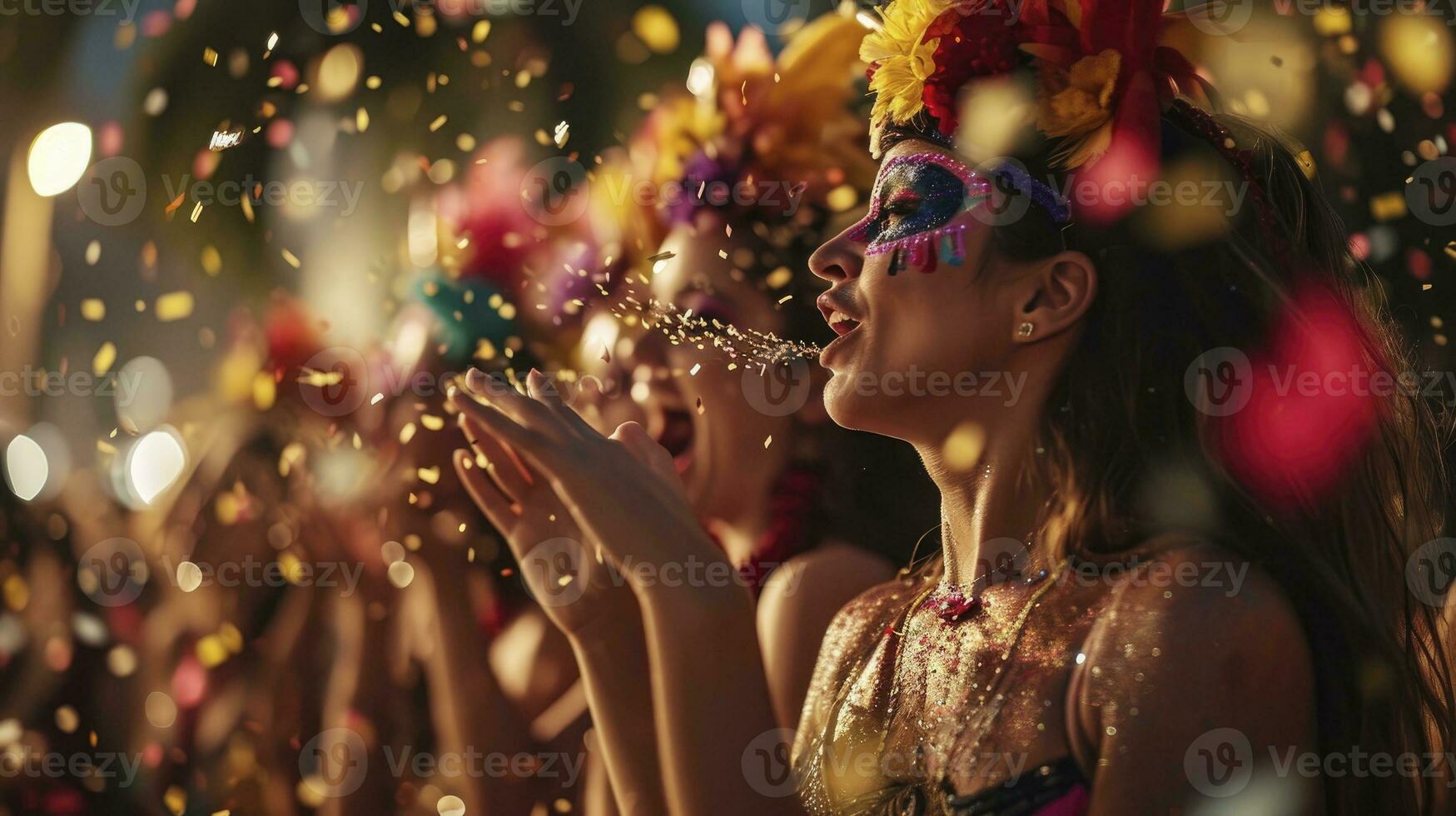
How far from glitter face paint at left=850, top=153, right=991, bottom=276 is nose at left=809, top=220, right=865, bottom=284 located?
1 cm

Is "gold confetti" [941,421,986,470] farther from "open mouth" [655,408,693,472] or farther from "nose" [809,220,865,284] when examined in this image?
"open mouth" [655,408,693,472]

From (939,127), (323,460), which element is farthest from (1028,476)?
(323,460)

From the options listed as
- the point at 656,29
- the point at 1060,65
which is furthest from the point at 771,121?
the point at 1060,65

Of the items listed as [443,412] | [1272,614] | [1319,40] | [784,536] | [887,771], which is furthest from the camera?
[443,412]

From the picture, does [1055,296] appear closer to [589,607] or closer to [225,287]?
[589,607]

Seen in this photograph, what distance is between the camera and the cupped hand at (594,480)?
125cm

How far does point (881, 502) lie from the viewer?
5.23ft

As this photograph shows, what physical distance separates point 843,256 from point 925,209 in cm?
8

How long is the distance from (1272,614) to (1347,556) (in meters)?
0.14

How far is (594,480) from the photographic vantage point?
1259mm

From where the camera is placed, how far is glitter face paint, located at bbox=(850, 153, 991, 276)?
1.20 meters

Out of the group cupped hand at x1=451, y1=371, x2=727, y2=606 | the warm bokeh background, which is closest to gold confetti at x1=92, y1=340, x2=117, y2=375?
the warm bokeh background

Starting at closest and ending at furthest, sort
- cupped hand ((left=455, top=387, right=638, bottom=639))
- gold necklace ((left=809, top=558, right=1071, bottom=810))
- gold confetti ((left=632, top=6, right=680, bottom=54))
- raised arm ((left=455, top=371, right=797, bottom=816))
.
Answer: gold necklace ((left=809, top=558, right=1071, bottom=810)) → raised arm ((left=455, top=371, right=797, bottom=816)) → cupped hand ((left=455, top=387, right=638, bottom=639)) → gold confetti ((left=632, top=6, right=680, bottom=54))

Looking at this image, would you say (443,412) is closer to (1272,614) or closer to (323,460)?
(323,460)
